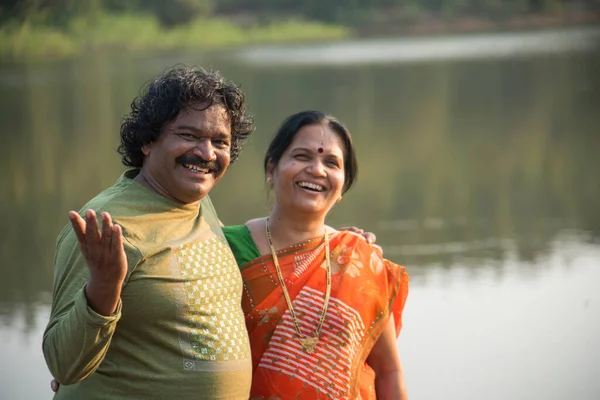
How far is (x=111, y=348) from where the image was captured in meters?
2.01

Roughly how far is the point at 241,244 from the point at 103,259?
A: 67 cm

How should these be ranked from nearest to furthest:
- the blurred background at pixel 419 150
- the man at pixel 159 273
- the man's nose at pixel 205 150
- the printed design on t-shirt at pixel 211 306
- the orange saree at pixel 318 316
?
the man at pixel 159 273
the printed design on t-shirt at pixel 211 306
the man's nose at pixel 205 150
the orange saree at pixel 318 316
the blurred background at pixel 419 150

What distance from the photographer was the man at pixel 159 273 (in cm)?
187

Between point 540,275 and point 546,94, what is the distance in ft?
30.1

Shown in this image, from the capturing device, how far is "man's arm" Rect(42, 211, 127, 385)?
70.6 inches

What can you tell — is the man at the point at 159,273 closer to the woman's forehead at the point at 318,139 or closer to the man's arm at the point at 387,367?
the woman's forehead at the point at 318,139

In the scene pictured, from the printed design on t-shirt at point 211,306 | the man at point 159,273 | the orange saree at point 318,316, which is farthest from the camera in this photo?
the orange saree at point 318,316

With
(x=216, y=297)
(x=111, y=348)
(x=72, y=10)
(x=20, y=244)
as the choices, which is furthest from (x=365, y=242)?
(x=72, y=10)

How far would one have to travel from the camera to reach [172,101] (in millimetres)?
2148

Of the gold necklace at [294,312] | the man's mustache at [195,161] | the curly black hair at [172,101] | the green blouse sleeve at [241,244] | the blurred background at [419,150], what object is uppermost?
the curly black hair at [172,101]

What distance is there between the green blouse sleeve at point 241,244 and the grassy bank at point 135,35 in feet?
59.1

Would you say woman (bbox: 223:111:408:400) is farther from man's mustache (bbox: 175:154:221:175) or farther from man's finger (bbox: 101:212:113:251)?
man's finger (bbox: 101:212:113:251)

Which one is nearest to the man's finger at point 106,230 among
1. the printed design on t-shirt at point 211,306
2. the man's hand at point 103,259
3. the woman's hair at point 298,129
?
the man's hand at point 103,259

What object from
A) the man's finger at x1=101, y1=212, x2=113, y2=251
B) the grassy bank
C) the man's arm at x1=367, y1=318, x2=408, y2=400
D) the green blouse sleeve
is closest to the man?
the man's finger at x1=101, y1=212, x2=113, y2=251
